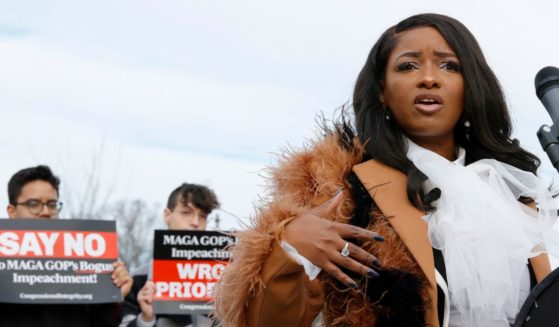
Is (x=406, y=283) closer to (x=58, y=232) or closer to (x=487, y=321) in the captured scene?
(x=487, y=321)

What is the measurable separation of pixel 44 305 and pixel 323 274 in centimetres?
390

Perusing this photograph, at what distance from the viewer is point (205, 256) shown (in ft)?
22.1

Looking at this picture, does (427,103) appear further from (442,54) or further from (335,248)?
(335,248)

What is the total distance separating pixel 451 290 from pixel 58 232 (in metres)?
4.13

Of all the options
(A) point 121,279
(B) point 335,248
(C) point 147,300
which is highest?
(B) point 335,248

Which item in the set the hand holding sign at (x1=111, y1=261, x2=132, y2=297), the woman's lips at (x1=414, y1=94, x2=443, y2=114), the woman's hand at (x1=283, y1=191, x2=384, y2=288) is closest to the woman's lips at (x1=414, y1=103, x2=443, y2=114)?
the woman's lips at (x1=414, y1=94, x2=443, y2=114)

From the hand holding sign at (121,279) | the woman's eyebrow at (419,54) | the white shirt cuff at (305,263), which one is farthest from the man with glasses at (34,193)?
the white shirt cuff at (305,263)

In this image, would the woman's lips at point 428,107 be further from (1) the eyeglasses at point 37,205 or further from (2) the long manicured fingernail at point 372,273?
(1) the eyeglasses at point 37,205

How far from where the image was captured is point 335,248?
255 cm

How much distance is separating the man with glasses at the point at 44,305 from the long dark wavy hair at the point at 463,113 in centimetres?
355

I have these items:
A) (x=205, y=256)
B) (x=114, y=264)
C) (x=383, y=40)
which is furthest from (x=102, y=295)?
(x=383, y=40)

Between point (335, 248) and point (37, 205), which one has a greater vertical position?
point (335, 248)

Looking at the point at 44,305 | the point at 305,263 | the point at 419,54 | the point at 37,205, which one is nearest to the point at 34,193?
the point at 37,205

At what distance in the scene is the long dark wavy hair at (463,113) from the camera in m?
3.12
